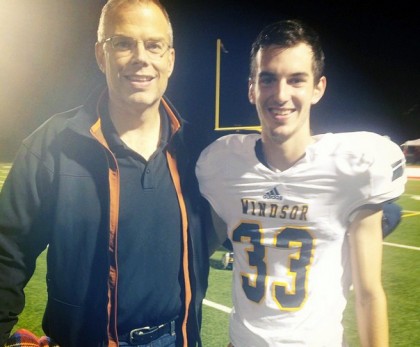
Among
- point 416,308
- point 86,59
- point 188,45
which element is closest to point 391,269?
point 416,308

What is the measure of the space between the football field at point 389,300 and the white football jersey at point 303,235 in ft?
6.67

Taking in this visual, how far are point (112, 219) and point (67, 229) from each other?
0.63ft

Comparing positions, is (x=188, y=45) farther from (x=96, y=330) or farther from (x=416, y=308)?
(x=96, y=330)

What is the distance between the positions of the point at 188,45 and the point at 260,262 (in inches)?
692

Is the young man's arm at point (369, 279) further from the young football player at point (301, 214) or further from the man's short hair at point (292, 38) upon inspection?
the man's short hair at point (292, 38)

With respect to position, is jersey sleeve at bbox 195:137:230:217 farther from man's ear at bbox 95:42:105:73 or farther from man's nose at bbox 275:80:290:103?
man's ear at bbox 95:42:105:73

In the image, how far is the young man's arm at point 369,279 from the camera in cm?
188

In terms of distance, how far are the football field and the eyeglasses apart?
2.56 metres

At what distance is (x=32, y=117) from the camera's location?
25312mm

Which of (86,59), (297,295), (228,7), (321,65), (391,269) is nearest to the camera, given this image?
(297,295)

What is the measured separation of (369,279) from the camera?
188 cm

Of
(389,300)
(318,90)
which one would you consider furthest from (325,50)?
(318,90)

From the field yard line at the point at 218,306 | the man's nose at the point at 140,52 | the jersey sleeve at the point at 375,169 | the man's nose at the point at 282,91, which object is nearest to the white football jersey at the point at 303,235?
the jersey sleeve at the point at 375,169

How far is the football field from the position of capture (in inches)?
157
